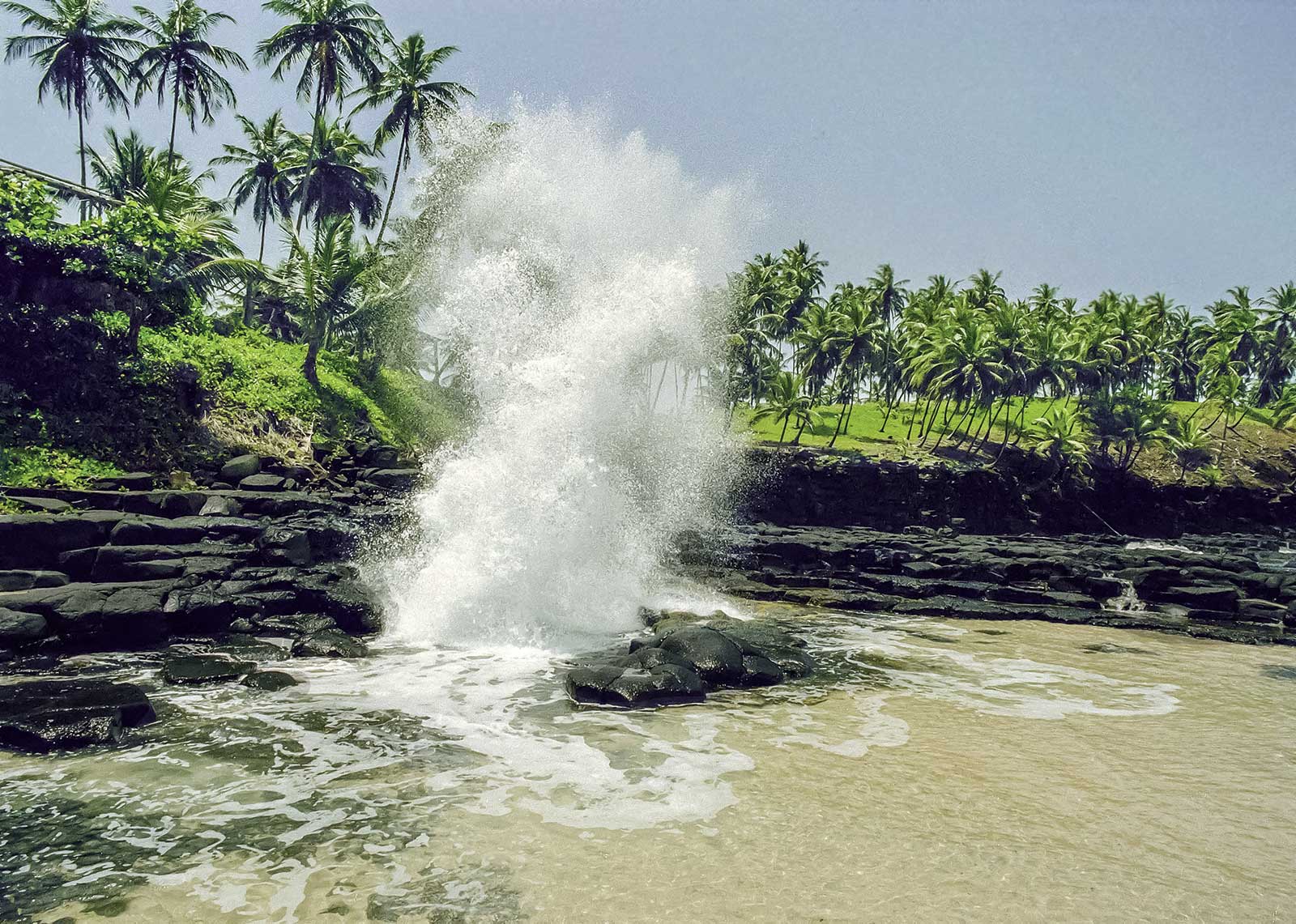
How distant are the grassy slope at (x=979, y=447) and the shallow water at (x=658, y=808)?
1686 inches

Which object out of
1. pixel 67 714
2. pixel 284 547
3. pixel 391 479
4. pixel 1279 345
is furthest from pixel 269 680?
pixel 1279 345

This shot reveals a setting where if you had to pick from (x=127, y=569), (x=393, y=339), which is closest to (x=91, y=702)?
(x=127, y=569)

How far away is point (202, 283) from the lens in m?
26.7

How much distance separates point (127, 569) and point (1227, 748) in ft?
50.1

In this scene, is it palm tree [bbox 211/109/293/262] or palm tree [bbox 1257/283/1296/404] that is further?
palm tree [bbox 1257/283/1296/404]

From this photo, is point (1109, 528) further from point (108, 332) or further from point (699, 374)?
point (108, 332)

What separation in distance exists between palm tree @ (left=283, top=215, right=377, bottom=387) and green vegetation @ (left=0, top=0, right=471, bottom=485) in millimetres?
76

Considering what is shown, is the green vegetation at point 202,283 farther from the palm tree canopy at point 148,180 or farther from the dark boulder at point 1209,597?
the dark boulder at point 1209,597

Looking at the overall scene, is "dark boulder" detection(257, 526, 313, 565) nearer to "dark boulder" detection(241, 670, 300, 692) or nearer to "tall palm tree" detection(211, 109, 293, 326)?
"dark boulder" detection(241, 670, 300, 692)

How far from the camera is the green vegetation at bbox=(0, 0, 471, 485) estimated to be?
1847 cm

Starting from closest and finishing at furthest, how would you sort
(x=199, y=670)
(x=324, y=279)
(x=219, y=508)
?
(x=199, y=670) < (x=219, y=508) < (x=324, y=279)

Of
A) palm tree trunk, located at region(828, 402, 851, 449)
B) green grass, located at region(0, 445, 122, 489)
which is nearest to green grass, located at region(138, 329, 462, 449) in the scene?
green grass, located at region(0, 445, 122, 489)

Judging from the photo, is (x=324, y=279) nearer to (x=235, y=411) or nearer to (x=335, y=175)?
(x=235, y=411)

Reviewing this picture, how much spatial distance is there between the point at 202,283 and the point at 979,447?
165 ft
